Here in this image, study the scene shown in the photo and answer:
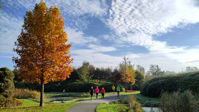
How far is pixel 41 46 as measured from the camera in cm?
1187

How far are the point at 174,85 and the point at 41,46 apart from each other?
1650cm

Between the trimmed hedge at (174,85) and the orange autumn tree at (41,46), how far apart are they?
11908 mm

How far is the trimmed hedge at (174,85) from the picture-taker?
16805 millimetres

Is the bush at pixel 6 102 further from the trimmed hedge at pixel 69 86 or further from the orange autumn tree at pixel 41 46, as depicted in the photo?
the trimmed hedge at pixel 69 86

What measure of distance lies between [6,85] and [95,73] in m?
33.2

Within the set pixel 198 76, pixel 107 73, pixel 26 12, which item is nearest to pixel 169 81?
pixel 198 76

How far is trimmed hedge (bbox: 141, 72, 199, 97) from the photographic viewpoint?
662 inches

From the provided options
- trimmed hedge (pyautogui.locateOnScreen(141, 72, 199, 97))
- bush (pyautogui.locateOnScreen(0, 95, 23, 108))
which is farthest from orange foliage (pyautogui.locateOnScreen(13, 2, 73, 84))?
trimmed hedge (pyautogui.locateOnScreen(141, 72, 199, 97))

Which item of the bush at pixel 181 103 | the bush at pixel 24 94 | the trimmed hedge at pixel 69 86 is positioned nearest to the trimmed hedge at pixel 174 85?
the bush at pixel 181 103

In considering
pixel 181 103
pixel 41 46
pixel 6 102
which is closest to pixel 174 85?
pixel 181 103

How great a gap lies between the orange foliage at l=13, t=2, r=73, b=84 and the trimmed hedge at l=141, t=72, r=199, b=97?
11.9 m

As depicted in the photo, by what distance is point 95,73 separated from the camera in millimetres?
44312

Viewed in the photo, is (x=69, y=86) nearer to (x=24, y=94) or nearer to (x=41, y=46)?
(x=24, y=94)

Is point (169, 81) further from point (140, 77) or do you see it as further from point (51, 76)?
point (140, 77)
